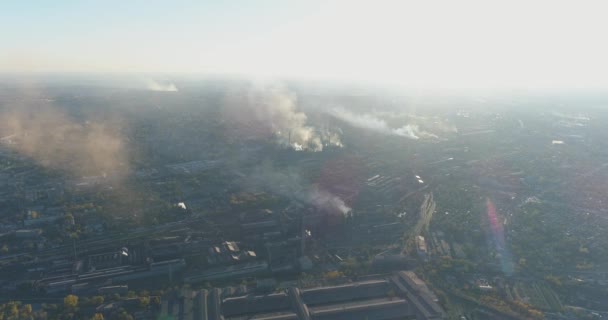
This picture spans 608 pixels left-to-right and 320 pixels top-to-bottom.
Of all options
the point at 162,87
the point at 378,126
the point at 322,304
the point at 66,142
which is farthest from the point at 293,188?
the point at 162,87

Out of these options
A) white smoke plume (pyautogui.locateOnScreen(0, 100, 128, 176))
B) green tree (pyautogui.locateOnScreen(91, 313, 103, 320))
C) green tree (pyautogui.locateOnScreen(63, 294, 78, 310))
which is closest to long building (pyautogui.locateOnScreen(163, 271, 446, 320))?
green tree (pyautogui.locateOnScreen(91, 313, 103, 320))

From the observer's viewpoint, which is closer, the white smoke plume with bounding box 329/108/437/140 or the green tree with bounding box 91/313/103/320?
the green tree with bounding box 91/313/103/320

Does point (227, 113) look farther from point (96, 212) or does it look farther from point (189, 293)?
point (189, 293)

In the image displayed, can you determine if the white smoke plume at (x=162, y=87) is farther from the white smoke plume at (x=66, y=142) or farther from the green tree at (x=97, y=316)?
the green tree at (x=97, y=316)

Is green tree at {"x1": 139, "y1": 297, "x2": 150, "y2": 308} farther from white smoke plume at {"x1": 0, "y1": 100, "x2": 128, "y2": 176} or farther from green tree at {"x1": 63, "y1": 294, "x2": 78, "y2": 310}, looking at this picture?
white smoke plume at {"x1": 0, "y1": 100, "x2": 128, "y2": 176}

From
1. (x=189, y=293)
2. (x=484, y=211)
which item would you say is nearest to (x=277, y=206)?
(x=189, y=293)

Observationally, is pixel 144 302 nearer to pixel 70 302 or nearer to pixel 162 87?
pixel 70 302
